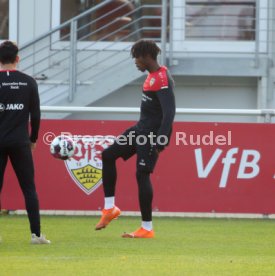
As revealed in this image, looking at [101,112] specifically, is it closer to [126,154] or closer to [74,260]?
[126,154]

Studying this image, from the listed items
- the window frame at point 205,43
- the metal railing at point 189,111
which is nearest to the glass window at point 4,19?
the window frame at point 205,43

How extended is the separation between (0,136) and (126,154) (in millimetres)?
1488

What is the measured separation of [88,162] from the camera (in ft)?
41.2

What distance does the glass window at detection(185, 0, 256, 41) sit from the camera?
1741 centimetres

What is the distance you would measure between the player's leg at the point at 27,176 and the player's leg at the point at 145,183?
114 centimetres

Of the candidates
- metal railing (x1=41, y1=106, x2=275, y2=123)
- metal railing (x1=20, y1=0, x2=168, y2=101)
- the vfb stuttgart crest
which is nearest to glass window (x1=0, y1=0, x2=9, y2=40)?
metal railing (x1=20, y1=0, x2=168, y2=101)

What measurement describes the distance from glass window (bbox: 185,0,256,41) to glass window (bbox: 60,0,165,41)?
58 centimetres

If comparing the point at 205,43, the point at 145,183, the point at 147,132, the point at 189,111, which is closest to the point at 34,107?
the point at 147,132

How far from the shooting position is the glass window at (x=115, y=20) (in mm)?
17359

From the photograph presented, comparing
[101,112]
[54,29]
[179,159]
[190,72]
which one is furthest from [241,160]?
[54,29]

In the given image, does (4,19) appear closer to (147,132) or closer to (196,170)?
(196,170)

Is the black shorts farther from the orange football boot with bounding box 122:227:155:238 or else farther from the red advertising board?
the red advertising board

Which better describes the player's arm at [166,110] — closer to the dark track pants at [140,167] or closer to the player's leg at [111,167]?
the dark track pants at [140,167]

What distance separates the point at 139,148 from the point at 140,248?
1.21 meters
